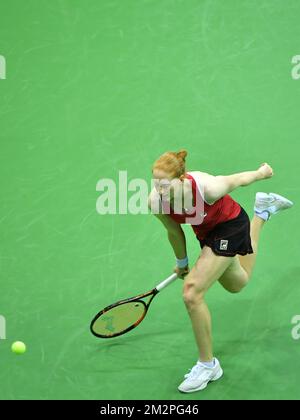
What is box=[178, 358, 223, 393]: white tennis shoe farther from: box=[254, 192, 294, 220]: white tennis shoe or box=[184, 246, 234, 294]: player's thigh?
box=[254, 192, 294, 220]: white tennis shoe

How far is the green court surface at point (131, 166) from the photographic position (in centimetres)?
440

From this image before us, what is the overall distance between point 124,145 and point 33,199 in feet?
3.10

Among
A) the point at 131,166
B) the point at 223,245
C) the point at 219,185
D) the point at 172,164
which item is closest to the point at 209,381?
the point at 223,245

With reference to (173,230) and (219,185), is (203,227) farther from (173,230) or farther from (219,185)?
(219,185)

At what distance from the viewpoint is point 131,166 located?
610 cm

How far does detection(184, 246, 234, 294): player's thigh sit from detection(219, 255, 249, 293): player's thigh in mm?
233

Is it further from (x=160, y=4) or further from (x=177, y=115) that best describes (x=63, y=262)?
(x=160, y=4)

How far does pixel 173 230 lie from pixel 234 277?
1.81 ft

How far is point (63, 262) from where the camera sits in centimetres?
539

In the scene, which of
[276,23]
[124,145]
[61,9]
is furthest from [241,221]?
[61,9]

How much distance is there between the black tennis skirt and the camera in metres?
4.14

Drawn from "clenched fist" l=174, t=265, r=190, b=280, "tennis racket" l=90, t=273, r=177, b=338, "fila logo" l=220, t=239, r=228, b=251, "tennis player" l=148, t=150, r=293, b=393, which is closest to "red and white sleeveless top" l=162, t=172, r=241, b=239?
"tennis player" l=148, t=150, r=293, b=393

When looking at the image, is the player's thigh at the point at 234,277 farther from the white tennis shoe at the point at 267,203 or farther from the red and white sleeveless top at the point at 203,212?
the white tennis shoe at the point at 267,203

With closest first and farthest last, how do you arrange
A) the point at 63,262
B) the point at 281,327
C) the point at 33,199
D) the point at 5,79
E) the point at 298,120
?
the point at 281,327 < the point at 63,262 < the point at 33,199 < the point at 298,120 < the point at 5,79
